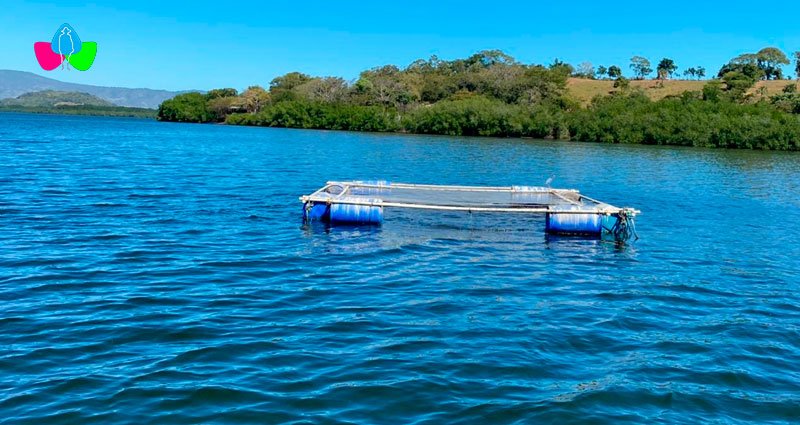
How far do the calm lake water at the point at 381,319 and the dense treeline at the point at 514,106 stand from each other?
6640cm

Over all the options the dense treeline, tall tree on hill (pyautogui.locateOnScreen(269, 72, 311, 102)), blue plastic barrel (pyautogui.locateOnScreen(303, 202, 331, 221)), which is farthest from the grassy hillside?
blue plastic barrel (pyautogui.locateOnScreen(303, 202, 331, 221))

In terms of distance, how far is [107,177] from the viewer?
2822 centimetres

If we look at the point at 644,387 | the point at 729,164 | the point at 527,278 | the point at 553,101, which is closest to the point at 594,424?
the point at 644,387

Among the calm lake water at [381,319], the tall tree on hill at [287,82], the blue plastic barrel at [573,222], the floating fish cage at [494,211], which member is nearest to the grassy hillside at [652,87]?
the tall tree on hill at [287,82]

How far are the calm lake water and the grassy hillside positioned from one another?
99260mm

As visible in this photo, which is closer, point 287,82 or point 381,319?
point 381,319

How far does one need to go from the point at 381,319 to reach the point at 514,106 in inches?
3693

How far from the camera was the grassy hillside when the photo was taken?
11306 centimetres

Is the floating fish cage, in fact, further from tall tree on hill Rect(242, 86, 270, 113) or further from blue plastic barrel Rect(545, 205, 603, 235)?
tall tree on hill Rect(242, 86, 270, 113)

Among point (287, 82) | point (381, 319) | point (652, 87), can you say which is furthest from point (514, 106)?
point (381, 319)

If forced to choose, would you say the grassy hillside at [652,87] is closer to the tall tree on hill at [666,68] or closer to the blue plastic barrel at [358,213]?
the tall tree on hill at [666,68]

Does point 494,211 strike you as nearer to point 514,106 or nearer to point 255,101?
point 514,106

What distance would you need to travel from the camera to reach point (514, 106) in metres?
101

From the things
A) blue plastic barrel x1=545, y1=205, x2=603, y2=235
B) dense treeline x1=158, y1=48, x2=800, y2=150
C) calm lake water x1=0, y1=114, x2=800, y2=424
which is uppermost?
dense treeline x1=158, y1=48, x2=800, y2=150
